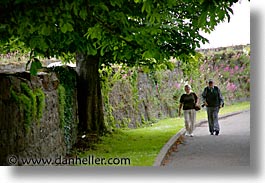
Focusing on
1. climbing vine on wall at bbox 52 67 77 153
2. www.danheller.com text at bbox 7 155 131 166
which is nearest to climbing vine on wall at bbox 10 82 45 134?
www.danheller.com text at bbox 7 155 131 166

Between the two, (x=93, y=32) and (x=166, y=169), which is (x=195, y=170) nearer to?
(x=166, y=169)

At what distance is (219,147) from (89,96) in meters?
0.92

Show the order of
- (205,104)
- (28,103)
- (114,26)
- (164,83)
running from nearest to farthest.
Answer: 1. (114,26)
2. (28,103)
3. (205,104)
4. (164,83)

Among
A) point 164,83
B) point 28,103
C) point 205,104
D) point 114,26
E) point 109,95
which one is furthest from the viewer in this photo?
point 109,95

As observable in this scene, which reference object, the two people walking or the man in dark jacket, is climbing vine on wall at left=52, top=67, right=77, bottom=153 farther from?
the man in dark jacket

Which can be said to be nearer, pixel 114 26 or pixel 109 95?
pixel 114 26

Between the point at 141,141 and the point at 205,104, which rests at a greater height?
the point at 205,104

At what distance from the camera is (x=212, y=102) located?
2.88 m

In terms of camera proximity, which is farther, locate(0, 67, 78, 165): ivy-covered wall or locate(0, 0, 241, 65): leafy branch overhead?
locate(0, 67, 78, 165): ivy-covered wall

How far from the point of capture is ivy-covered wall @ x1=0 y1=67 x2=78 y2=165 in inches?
101

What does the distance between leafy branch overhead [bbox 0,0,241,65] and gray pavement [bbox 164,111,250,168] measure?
500mm

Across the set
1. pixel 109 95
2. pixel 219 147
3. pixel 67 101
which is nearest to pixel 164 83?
pixel 109 95

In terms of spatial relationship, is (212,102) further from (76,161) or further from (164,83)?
(76,161)

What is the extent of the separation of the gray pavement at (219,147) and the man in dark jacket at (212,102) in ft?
0.10
